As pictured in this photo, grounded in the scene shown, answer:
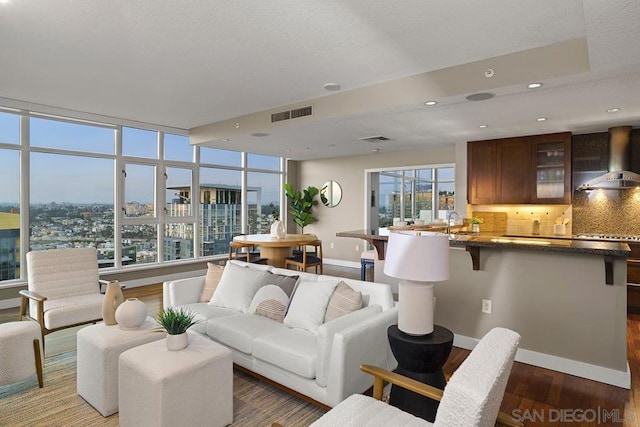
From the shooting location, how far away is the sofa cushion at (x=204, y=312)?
3.15 metres

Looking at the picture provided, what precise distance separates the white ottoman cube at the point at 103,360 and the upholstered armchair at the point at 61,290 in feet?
2.88

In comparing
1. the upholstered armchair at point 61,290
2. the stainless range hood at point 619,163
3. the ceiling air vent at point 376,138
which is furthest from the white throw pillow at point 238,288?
the stainless range hood at point 619,163

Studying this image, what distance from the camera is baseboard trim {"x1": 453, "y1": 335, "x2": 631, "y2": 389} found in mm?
2818

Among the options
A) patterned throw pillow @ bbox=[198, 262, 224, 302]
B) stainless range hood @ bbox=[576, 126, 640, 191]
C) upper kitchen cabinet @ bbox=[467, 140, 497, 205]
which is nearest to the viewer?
patterned throw pillow @ bbox=[198, 262, 224, 302]

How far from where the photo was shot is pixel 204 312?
130 inches

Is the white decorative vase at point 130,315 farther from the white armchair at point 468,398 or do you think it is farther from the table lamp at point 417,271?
the table lamp at point 417,271

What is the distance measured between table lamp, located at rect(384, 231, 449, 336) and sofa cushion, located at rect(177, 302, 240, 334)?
174 centimetres

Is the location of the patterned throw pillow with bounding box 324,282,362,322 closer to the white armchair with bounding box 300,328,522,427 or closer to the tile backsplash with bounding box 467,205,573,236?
the white armchair with bounding box 300,328,522,427

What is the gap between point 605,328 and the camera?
2.90 m

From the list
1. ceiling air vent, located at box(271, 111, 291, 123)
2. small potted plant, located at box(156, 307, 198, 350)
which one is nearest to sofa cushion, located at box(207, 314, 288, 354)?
small potted plant, located at box(156, 307, 198, 350)

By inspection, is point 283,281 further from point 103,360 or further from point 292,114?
point 292,114

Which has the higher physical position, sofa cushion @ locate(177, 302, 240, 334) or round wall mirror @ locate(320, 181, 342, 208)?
round wall mirror @ locate(320, 181, 342, 208)

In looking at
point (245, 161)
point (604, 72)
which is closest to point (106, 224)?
point (245, 161)

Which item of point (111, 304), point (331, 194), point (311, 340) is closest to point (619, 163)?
point (311, 340)
